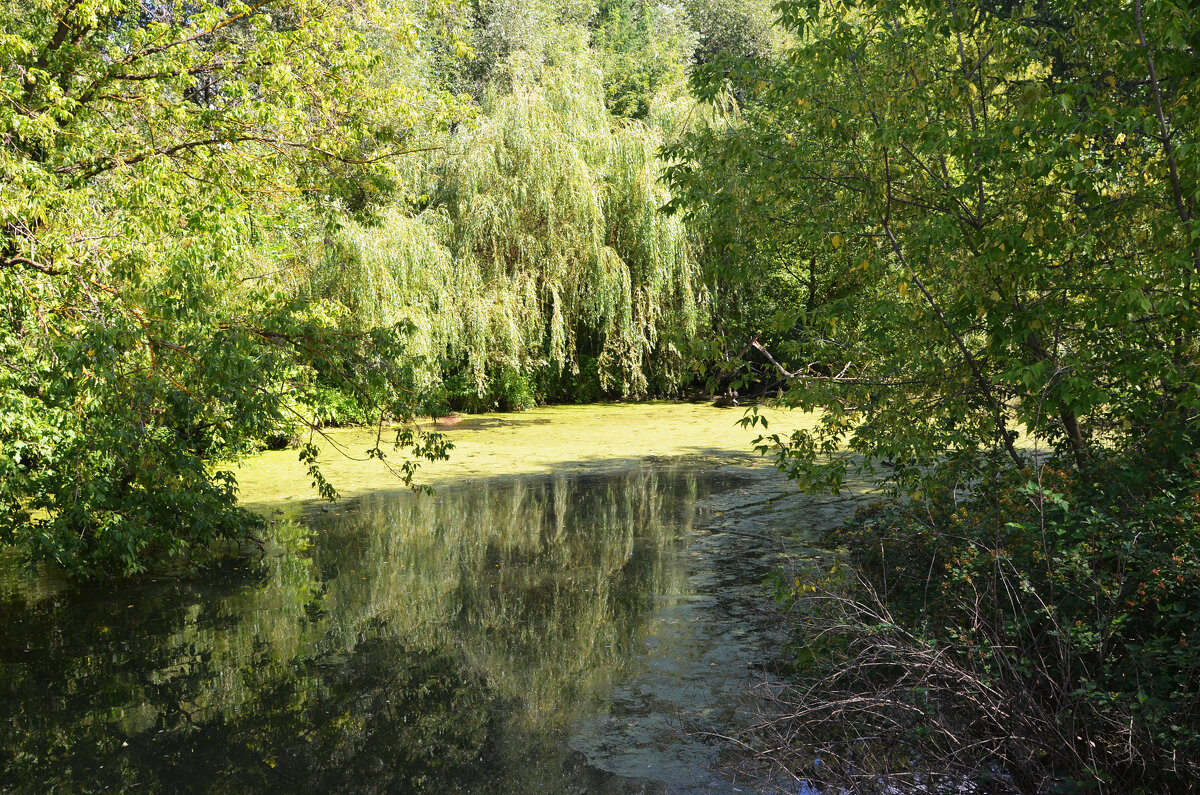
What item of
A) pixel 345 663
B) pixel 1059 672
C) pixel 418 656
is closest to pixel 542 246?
pixel 418 656

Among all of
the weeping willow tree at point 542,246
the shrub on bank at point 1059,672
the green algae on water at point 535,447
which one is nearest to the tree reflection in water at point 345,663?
the shrub on bank at point 1059,672

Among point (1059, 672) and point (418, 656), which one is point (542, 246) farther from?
point (1059, 672)

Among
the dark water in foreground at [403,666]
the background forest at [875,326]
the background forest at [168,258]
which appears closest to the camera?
the background forest at [875,326]

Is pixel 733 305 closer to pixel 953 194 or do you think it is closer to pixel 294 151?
pixel 294 151

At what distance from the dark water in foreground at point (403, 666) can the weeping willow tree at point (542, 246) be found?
731 centimetres

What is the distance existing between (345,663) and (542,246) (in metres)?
12.4

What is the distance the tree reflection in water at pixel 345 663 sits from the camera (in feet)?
15.5

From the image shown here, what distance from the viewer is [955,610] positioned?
4863 millimetres

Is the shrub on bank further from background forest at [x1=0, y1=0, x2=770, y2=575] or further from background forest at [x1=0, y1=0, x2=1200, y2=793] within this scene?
background forest at [x1=0, y1=0, x2=770, y2=575]

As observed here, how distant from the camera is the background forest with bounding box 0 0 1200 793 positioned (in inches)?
156

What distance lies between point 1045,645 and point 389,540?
664cm

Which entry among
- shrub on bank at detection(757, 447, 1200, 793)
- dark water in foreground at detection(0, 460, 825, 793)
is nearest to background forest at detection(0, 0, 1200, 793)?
shrub on bank at detection(757, 447, 1200, 793)

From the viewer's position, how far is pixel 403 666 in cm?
605

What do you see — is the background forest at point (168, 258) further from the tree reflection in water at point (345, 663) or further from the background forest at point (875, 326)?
the tree reflection in water at point (345, 663)
